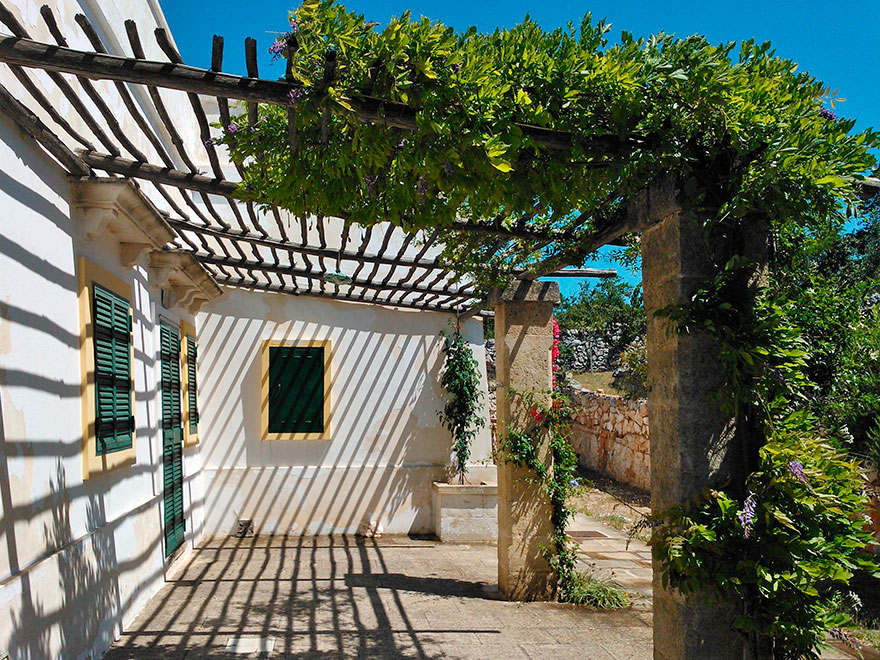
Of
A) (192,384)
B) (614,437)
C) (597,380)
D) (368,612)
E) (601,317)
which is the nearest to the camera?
(368,612)

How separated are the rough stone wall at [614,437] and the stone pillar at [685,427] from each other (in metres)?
7.82

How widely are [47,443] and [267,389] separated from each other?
17.3 ft

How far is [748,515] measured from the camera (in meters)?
2.71

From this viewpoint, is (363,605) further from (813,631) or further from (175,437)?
(813,631)

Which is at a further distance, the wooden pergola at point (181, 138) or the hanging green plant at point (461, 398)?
the hanging green plant at point (461, 398)

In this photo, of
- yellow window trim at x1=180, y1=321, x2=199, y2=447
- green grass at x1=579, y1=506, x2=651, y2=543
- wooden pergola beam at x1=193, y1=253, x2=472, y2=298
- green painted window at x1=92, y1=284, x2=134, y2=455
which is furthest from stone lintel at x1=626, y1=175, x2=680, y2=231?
green grass at x1=579, y1=506, x2=651, y2=543

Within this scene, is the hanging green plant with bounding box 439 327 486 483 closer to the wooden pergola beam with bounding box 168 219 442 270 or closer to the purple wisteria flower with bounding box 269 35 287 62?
the wooden pergola beam with bounding box 168 219 442 270

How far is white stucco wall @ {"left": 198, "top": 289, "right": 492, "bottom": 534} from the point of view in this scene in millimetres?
9117

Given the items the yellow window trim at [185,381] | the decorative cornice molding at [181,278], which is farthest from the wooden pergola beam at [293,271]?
the yellow window trim at [185,381]

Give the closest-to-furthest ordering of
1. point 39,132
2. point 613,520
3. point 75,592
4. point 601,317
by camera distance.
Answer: point 39,132
point 75,592
point 613,520
point 601,317

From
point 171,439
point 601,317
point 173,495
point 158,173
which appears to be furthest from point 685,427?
point 601,317

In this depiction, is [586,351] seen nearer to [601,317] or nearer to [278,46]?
[601,317]

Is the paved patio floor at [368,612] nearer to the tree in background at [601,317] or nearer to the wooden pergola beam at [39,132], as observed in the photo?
the wooden pergola beam at [39,132]

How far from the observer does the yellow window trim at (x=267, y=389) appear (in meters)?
9.15
